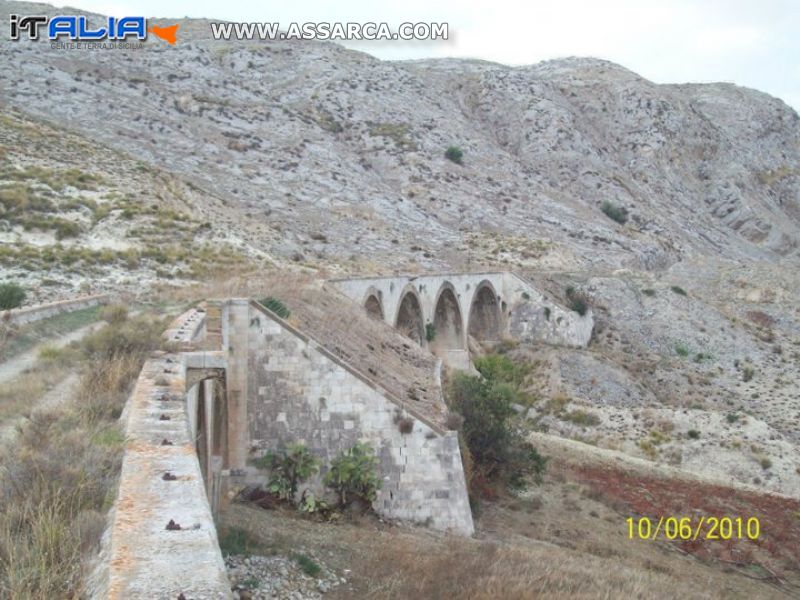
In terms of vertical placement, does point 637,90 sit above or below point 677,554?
above

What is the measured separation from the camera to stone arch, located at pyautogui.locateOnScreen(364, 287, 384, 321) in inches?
1037

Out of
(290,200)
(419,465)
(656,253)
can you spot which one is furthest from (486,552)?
(656,253)

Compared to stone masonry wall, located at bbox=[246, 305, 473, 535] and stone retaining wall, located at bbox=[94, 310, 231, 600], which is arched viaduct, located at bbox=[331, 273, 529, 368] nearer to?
stone masonry wall, located at bbox=[246, 305, 473, 535]

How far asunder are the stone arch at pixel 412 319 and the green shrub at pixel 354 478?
19.5 metres

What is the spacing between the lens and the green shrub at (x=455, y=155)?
192ft

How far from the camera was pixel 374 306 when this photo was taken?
27188mm

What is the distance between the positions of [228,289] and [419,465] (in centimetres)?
643

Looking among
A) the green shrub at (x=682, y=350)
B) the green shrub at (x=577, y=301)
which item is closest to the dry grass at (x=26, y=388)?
the green shrub at (x=577, y=301)

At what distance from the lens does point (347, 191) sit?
47469 millimetres

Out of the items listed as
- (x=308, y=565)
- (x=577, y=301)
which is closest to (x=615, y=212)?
(x=577, y=301)

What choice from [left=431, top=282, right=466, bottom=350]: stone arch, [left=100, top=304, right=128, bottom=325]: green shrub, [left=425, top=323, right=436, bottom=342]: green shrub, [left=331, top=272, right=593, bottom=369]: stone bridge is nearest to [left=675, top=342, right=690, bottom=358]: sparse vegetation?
[left=331, top=272, right=593, bottom=369]: stone bridge

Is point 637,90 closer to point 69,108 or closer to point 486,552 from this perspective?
point 69,108

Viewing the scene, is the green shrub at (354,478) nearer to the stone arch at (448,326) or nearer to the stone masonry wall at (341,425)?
the stone masonry wall at (341,425)

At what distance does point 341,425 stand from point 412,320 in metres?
20.2
